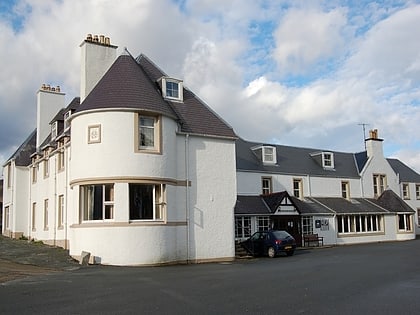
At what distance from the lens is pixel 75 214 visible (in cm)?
2277

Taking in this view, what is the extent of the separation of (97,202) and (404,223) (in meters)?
33.2

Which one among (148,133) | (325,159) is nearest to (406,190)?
(325,159)

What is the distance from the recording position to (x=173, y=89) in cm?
2614

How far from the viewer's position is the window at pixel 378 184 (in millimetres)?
45750

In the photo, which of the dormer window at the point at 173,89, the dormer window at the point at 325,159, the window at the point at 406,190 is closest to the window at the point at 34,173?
the dormer window at the point at 173,89

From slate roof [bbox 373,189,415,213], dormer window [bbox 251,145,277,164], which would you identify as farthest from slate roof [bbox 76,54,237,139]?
slate roof [bbox 373,189,415,213]

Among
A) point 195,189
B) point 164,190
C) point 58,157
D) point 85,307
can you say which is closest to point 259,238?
point 195,189

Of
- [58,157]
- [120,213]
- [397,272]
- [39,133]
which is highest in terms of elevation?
[39,133]

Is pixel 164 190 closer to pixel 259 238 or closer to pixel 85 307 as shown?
pixel 259 238

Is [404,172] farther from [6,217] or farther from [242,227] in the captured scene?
[6,217]

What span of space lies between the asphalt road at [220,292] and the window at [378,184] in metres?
28.0

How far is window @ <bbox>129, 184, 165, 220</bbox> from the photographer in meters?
22.0

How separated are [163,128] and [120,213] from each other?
472cm

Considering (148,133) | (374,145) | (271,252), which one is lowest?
(271,252)
